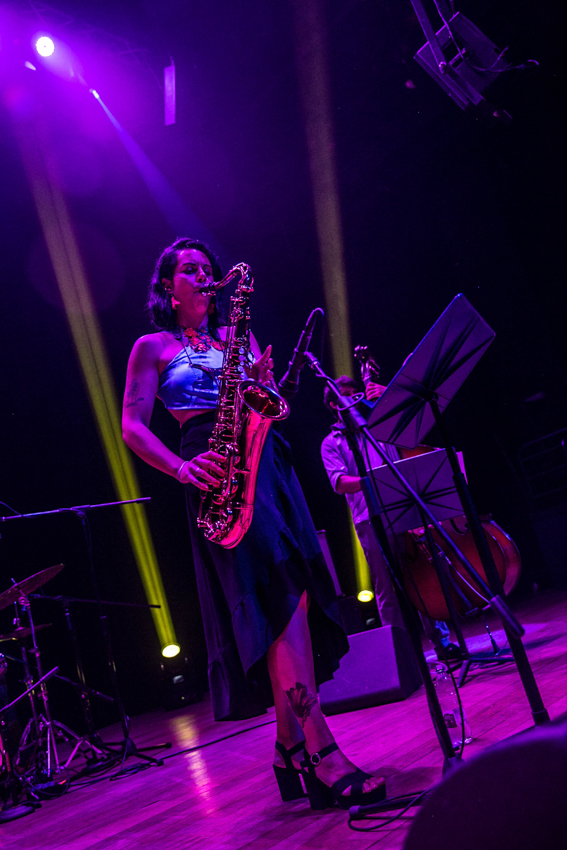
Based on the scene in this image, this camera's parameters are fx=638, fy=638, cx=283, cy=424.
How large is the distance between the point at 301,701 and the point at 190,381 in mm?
1019

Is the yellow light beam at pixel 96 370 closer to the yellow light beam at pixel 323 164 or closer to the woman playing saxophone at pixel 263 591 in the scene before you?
the yellow light beam at pixel 323 164

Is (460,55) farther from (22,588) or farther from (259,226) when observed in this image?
(22,588)

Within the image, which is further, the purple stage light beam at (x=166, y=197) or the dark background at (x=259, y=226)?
the purple stage light beam at (x=166, y=197)

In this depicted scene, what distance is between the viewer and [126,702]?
6094 millimetres

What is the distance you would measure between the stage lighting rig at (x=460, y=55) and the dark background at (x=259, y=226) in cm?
126

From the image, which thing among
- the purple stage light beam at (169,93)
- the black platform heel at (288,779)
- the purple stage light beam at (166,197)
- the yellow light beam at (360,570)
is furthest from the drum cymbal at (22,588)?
the purple stage light beam at (169,93)

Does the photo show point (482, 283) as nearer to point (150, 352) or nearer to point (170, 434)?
point (170, 434)

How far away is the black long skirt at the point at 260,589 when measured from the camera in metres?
1.77

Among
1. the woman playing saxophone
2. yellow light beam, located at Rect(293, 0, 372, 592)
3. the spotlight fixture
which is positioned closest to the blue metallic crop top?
the woman playing saxophone

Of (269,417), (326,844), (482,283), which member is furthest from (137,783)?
(482,283)

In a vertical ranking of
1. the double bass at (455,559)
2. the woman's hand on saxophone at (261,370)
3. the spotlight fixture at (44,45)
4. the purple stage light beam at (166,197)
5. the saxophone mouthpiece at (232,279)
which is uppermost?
the spotlight fixture at (44,45)

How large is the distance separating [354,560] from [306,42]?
17.2ft

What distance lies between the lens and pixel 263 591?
5.92 feet

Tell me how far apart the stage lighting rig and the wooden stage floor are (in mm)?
3628
